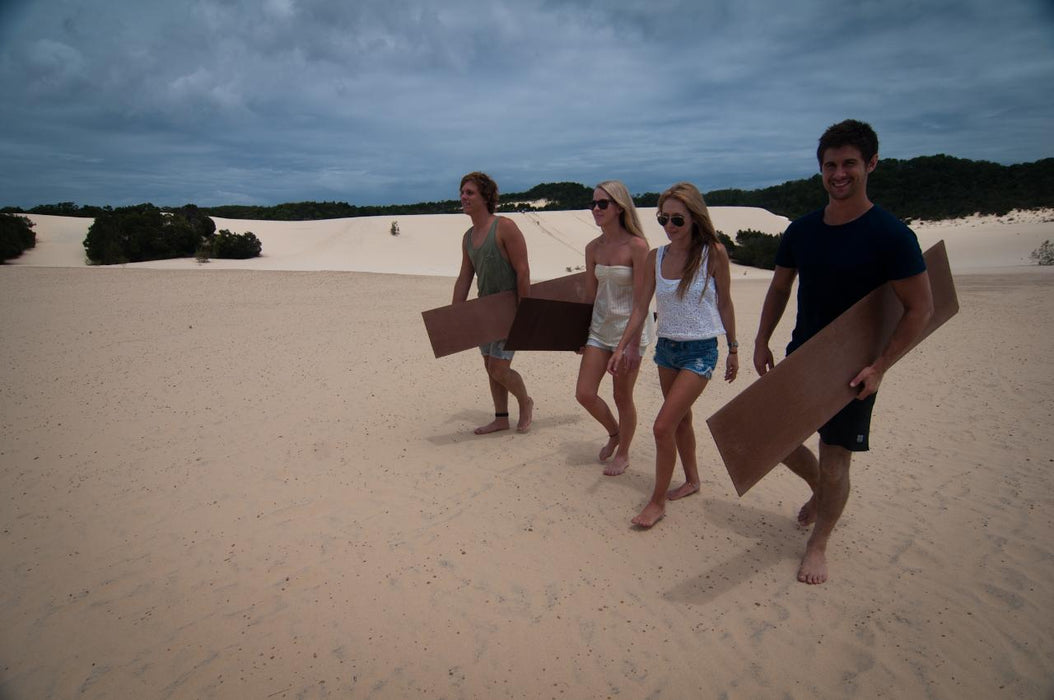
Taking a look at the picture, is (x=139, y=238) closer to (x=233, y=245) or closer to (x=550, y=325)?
(x=233, y=245)

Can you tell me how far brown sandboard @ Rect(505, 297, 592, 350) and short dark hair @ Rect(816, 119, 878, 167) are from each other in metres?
1.93

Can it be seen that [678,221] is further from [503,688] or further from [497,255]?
[503,688]

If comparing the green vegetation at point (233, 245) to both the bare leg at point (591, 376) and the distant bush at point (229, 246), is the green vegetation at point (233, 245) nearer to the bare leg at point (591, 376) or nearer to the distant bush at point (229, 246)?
the distant bush at point (229, 246)

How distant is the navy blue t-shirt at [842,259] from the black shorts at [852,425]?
41cm

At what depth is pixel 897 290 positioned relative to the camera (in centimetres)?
266

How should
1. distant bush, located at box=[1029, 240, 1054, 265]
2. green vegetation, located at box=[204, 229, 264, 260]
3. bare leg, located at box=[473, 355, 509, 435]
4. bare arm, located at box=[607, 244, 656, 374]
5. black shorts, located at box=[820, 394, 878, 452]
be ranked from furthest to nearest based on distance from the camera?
green vegetation, located at box=[204, 229, 264, 260] → distant bush, located at box=[1029, 240, 1054, 265] → bare leg, located at box=[473, 355, 509, 435] → bare arm, located at box=[607, 244, 656, 374] → black shorts, located at box=[820, 394, 878, 452]

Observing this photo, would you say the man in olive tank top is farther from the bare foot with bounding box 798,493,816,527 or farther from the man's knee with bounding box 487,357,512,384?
the bare foot with bounding box 798,493,816,527

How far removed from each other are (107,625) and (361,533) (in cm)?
131

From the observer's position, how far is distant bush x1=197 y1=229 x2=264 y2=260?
77.5ft

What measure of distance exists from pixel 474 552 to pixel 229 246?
2437 cm

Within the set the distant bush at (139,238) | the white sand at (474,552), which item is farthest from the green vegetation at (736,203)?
the white sand at (474,552)

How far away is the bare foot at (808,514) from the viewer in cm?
374

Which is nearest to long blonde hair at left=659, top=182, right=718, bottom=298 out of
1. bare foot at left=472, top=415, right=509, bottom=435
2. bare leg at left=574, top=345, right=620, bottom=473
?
bare leg at left=574, top=345, right=620, bottom=473

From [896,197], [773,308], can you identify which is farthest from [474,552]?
[896,197]
